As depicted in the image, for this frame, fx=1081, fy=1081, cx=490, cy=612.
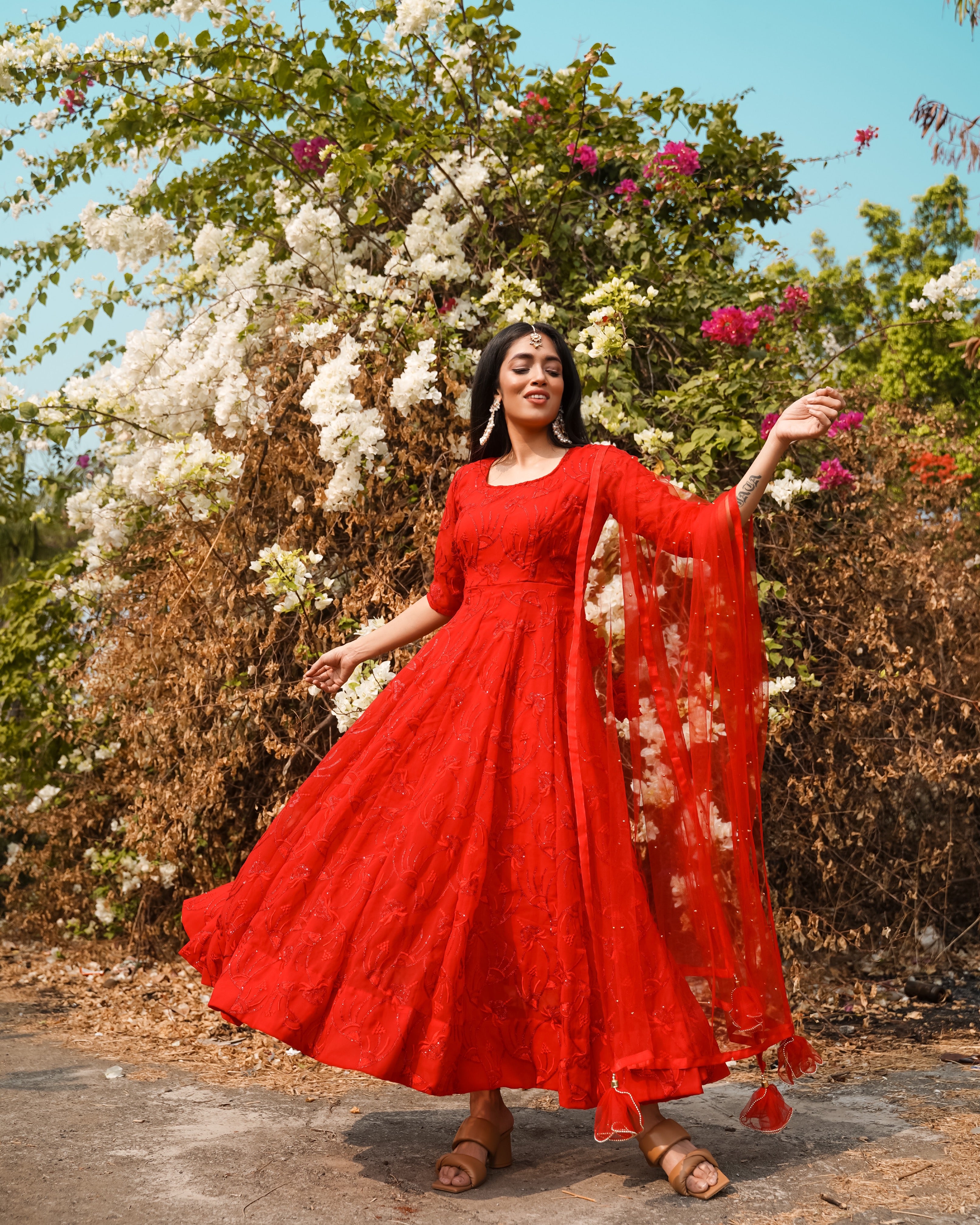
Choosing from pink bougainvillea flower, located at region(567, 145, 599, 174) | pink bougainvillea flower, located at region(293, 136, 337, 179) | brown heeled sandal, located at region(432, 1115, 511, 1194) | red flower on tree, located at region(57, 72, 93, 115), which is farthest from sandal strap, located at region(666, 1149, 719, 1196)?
red flower on tree, located at region(57, 72, 93, 115)

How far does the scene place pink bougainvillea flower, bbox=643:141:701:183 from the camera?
13.6 ft

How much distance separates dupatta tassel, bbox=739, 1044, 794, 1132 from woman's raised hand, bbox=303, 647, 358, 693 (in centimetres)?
134

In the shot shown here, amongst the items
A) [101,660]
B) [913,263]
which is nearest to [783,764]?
[101,660]

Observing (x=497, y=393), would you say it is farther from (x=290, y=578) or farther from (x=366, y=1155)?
(x=366, y=1155)

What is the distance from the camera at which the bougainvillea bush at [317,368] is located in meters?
3.72

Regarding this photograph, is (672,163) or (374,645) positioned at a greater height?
(672,163)

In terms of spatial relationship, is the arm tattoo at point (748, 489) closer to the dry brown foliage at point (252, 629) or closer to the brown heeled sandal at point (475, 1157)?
the brown heeled sandal at point (475, 1157)

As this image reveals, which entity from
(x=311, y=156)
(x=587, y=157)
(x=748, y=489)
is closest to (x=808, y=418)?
(x=748, y=489)

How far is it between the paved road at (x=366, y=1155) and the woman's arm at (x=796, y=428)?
136 centimetres

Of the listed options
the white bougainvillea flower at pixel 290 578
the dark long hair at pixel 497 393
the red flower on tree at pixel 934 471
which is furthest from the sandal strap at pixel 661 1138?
the red flower on tree at pixel 934 471

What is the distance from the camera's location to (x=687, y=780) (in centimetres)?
226

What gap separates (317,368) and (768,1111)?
9.22ft

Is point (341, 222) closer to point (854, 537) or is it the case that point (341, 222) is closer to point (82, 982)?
point (854, 537)

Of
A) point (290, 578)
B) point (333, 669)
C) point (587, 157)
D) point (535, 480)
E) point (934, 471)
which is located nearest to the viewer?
point (535, 480)
